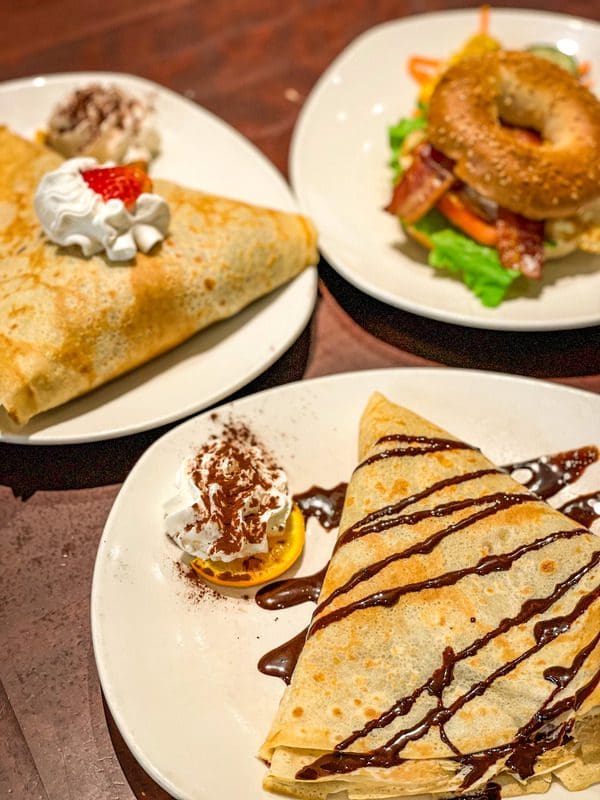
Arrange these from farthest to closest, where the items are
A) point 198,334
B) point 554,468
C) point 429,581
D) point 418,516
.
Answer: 1. point 198,334
2. point 554,468
3. point 418,516
4. point 429,581

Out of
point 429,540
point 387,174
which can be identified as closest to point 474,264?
point 387,174

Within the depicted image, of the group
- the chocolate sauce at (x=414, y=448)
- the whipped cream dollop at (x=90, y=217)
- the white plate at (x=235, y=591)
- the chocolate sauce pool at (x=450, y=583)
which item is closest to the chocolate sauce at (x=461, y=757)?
the chocolate sauce pool at (x=450, y=583)

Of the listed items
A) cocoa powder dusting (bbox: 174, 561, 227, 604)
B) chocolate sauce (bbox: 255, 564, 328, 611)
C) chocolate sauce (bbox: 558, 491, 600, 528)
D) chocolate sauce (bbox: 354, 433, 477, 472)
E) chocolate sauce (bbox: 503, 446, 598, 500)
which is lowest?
chocolate sauce (bbox: 255, 564, 328, 611)

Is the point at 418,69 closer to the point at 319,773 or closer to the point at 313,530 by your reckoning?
the point at 313,530

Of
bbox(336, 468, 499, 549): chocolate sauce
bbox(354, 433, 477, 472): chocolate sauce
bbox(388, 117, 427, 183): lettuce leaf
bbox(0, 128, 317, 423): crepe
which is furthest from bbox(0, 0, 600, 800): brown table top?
bbox(336, 468, 499, 549): chocolate sauce

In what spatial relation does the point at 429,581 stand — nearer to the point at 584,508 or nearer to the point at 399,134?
the point at 584,508

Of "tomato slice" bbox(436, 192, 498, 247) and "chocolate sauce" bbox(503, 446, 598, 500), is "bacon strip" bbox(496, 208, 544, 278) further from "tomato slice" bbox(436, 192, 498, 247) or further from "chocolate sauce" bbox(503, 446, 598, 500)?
"chocolate sauce" bbox(503, 446, 598, 500)

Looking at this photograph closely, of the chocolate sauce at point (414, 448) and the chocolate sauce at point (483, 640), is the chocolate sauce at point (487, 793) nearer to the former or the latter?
the chocolate sauce at point (483, 640)
